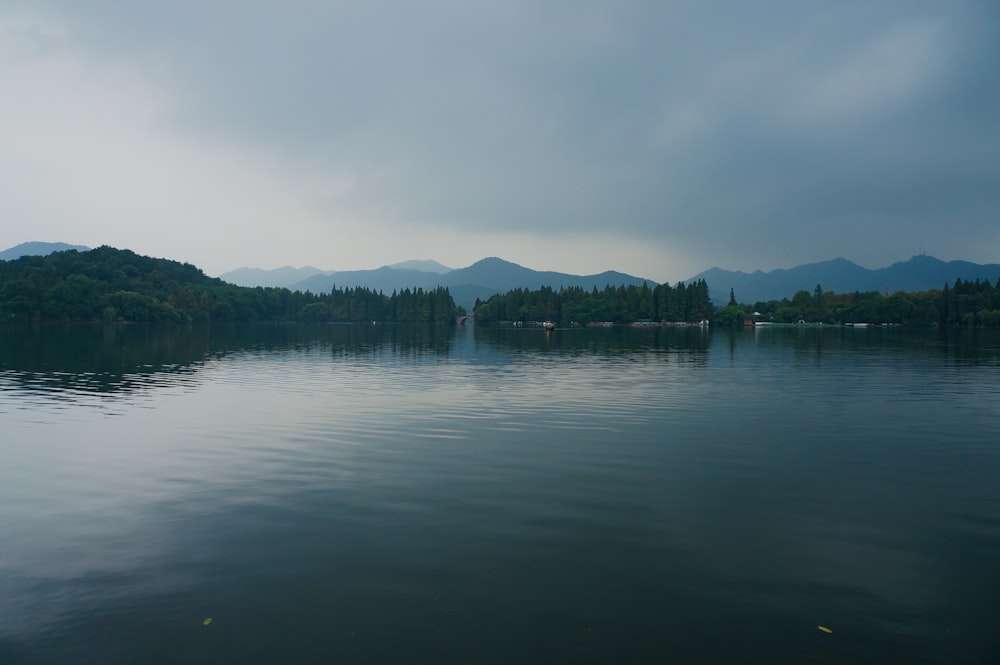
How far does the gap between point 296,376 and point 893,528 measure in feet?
139

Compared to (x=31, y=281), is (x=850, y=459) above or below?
below

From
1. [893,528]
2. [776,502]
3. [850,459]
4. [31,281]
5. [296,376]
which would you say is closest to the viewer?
[893,528]

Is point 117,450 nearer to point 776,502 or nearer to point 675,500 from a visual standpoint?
point 675,500

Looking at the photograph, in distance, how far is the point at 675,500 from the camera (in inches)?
634

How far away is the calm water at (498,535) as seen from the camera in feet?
30.6

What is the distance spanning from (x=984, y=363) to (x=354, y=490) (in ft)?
219

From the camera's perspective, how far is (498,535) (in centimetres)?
1338

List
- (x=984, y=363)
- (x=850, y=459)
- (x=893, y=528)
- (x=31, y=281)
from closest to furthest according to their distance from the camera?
(x=893, y=528)
(x=850, y=459)
(x=984, y=363)
(x=31, y=281)

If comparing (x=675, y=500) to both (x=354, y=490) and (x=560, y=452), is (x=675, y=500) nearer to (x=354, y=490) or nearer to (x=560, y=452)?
(x=560, y=452)

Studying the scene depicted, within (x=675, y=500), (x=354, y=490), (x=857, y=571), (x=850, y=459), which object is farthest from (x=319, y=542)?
(x=850, y=459)

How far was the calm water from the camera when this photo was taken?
931 centimetres

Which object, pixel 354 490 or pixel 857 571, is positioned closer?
pixel 857 571

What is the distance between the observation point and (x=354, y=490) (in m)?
17.0

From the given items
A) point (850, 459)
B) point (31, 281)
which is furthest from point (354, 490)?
point (31, 281)
